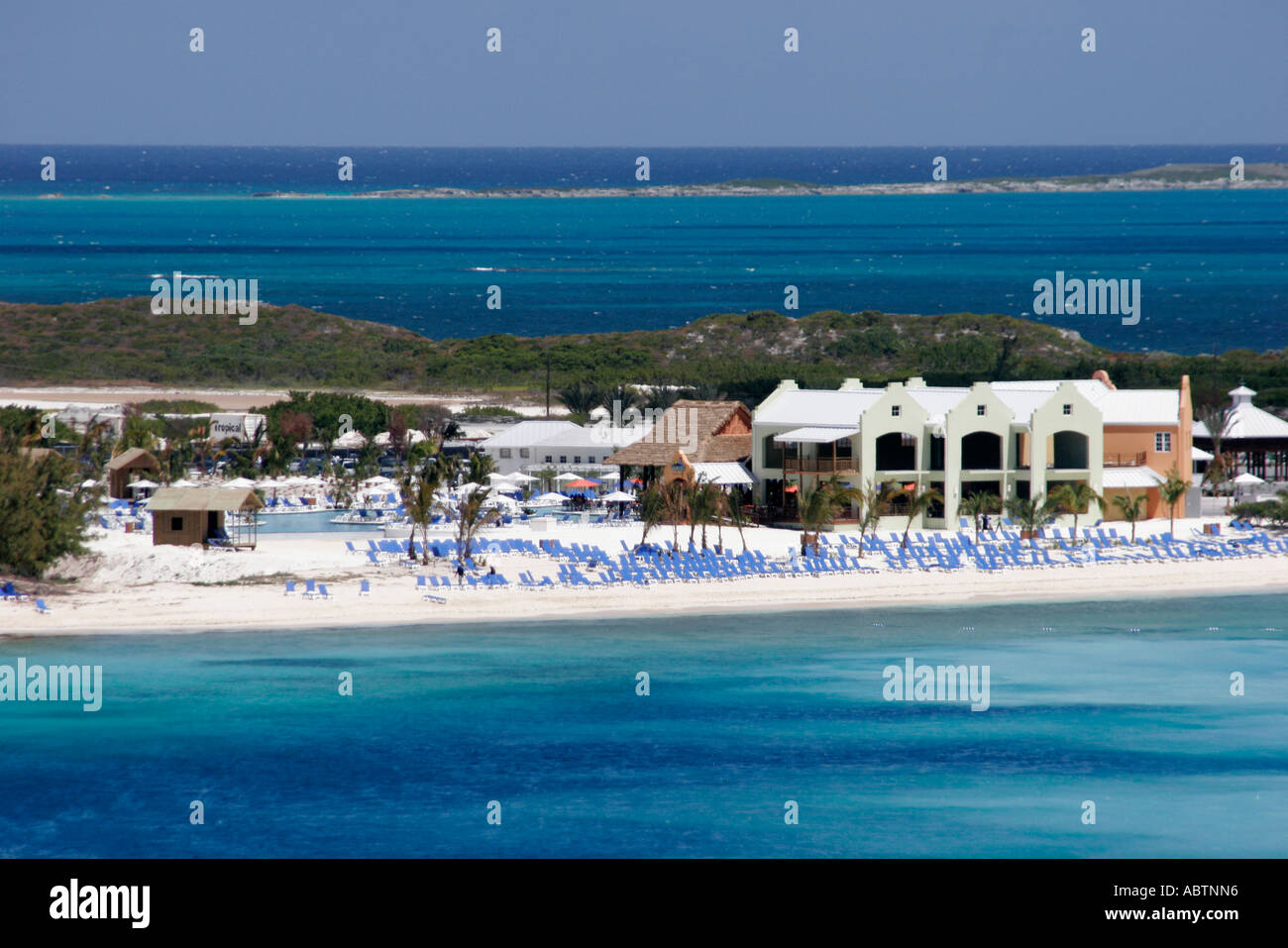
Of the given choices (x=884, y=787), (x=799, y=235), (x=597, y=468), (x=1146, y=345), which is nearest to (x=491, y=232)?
(x=799, y=235)

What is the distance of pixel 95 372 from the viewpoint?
260 feet

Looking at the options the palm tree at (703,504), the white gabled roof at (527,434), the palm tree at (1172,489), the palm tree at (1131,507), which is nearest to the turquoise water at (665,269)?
the white gabled roof at (527,434)

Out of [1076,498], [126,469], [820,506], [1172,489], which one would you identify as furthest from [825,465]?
→ [126,469]

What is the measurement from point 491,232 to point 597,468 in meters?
150

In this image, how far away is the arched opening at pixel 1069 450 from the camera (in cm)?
4047

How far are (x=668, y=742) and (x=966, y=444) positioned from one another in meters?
17.3

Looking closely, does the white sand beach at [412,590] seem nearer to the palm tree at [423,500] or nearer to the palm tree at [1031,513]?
the palm tree at [423,500]

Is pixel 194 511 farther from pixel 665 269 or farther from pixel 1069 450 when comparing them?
pixel 665 269

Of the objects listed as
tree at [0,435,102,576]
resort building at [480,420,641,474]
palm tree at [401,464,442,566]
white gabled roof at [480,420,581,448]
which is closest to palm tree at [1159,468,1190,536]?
resort building at [480,420,641,474]

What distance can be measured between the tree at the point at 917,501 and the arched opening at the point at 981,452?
1195 mm

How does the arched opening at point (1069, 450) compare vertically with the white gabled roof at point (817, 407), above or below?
below

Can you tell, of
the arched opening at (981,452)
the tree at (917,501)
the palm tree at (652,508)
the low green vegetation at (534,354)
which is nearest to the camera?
the palm tree at (652,508)

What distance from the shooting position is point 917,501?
37062 mm
